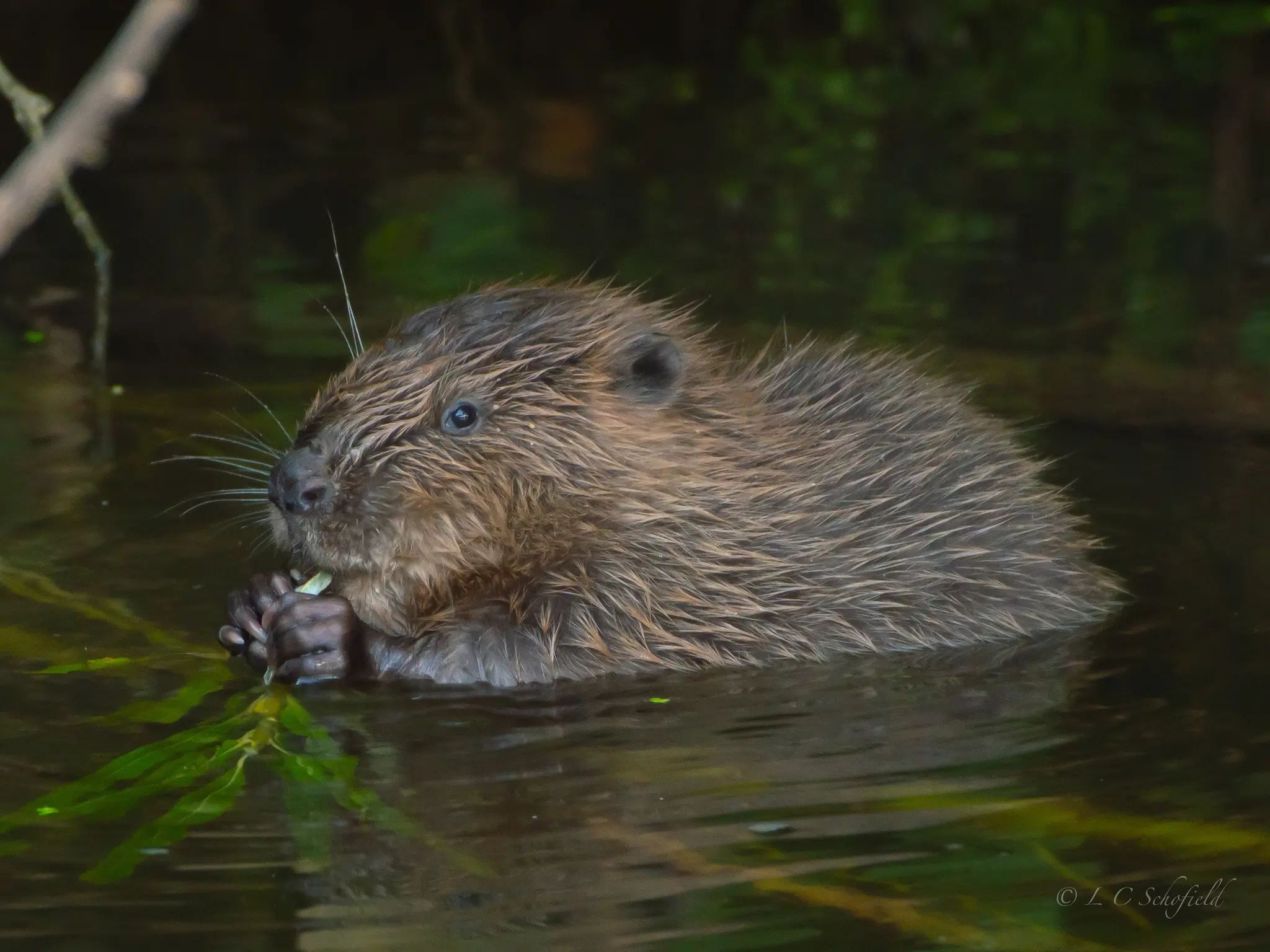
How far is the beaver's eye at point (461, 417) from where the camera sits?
12.6 feet

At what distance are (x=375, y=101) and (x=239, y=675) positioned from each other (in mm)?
7301

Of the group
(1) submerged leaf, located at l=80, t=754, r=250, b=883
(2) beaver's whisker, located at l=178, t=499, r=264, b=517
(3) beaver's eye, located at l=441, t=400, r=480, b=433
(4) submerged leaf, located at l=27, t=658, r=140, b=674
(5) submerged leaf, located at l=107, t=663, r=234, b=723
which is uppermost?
(2) beaver's whisker, located at l=178, t=499, r=264, b=517

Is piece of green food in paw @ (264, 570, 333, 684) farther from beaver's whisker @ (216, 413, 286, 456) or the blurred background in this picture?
the blurred background

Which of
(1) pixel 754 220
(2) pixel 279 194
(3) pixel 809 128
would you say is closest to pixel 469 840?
(1) pixel 754 220

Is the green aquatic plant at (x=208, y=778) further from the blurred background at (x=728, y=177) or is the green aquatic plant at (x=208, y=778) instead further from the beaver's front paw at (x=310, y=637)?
the blurred background at (x=728, y=177)

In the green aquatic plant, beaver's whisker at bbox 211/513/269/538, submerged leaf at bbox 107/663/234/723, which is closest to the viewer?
the green aquatic plant

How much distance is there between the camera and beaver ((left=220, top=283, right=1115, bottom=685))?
371 centimetres

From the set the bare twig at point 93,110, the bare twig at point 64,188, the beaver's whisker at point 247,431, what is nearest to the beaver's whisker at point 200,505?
the beaver's whisker at point 247,431

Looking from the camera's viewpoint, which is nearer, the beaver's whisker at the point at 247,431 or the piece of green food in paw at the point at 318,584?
the piece of green food in paw at the point at 318,584

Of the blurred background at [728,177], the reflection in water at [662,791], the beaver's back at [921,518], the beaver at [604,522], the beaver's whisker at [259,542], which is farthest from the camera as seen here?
the blurred background at [728,177]

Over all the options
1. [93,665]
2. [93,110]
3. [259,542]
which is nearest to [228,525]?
[259,542]

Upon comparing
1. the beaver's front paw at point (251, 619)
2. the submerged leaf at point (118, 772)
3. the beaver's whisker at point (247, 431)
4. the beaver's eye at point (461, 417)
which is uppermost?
the beaver's whisker at point (247, 431)

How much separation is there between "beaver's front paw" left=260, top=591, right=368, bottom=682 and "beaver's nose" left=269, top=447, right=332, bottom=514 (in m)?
0.18

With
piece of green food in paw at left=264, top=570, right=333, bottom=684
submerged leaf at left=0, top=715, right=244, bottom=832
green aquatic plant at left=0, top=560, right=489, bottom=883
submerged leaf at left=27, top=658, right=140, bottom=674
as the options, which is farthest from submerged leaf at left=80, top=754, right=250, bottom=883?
piece of green food in paw at left=264, top=570, right=333, bottom=684
